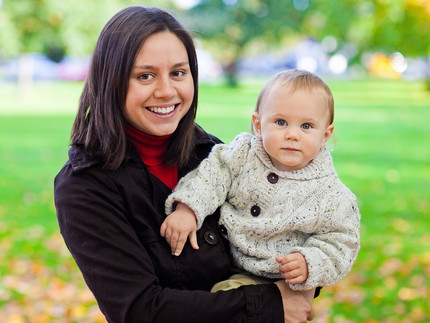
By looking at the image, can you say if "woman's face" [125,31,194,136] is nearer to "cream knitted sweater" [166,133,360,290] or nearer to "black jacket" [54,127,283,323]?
"black jacket" [54,127,283,323]

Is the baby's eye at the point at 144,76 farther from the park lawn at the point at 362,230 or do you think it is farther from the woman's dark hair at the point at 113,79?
the park lawn at the point at 362,230

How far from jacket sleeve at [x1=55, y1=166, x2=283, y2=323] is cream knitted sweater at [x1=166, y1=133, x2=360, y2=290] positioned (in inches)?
8.5

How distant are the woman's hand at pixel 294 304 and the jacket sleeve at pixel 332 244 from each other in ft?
0.12

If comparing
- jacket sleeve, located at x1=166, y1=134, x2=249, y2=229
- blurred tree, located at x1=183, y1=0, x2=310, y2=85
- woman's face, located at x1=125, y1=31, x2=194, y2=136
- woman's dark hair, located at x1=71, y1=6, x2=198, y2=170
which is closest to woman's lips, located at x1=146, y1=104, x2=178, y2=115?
woman's face, located at x1=125, y1=31, x2=194, y2=136

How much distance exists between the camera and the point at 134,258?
218 cm

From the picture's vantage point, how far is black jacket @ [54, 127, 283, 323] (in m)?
2.16

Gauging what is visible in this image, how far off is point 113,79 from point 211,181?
55 centimetres

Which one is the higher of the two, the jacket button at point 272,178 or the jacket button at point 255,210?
the jacket button at point 272,178

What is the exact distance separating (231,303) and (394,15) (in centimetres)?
1154

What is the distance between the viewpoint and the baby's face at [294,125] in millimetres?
2391

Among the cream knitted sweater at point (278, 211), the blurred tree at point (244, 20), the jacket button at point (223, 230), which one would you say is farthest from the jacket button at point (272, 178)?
the blurred tree at point (244, 20)

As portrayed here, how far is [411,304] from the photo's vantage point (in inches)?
228

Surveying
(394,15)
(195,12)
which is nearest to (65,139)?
(394,15)

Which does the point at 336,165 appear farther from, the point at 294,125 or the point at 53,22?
the point at 53,22
